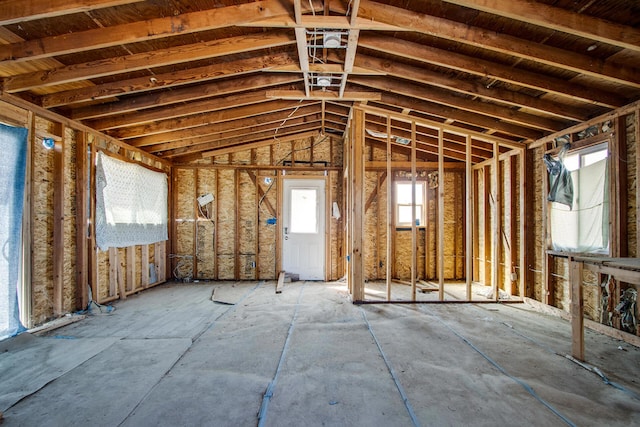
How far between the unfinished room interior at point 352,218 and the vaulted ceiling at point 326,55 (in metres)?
0.02

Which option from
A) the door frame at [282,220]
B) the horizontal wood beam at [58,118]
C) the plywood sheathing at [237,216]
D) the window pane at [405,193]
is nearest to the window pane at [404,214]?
the window pane at [405,193]

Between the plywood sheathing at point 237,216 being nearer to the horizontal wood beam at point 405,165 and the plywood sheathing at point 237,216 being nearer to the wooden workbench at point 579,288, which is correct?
the horizontal wood beam at point 405,165

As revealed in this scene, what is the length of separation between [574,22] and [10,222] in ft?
18.6

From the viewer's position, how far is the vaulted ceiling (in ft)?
8.22

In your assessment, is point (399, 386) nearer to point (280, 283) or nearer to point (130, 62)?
point (280, 283)

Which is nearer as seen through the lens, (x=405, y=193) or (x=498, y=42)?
(x=498, y=42)

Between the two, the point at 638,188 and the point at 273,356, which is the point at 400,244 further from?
the point at 273,356

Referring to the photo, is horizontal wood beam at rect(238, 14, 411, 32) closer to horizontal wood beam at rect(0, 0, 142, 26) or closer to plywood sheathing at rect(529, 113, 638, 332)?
horizontal wood beam at rect(0, 0, 142, 26)

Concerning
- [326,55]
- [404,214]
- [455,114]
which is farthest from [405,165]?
[326,55]

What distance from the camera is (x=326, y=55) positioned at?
3607 mm

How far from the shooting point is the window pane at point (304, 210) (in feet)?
21.8

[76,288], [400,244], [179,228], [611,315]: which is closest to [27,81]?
[76,288]

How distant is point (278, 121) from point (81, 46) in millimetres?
3274

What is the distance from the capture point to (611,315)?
11.0 ft
